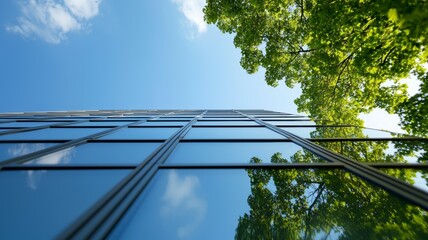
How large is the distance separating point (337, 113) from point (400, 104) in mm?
2490

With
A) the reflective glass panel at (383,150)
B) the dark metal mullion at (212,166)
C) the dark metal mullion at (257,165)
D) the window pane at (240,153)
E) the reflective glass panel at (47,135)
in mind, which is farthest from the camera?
the reflective glass panel at (47,135)

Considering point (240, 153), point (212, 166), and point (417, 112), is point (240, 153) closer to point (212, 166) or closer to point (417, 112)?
point (212, 166)

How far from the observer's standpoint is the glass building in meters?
2.59

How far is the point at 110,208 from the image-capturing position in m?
2.61

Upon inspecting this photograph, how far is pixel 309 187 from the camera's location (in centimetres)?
355

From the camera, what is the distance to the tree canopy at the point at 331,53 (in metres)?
9.31

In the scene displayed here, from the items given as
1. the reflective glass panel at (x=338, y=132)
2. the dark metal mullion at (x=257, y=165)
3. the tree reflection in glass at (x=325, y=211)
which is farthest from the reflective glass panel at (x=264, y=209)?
the reflective glass panel at (x=338, y=132)

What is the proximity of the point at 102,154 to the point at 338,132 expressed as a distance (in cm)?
636

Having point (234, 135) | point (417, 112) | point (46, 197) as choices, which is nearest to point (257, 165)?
point (234, 135)

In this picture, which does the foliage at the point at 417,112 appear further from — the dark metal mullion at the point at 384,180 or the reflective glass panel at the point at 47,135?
the reflective glass panel at the point at 47,135

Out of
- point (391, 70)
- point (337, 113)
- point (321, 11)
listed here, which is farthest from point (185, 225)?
point (337, 113)

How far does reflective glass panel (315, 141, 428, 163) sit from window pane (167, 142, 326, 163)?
84 centimetres

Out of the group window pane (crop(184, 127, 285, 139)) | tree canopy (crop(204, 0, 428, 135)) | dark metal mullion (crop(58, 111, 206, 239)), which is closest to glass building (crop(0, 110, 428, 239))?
dark metal mullion (crop(58, 111, 206, 239))

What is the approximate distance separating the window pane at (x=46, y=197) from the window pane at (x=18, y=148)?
3.63ft
